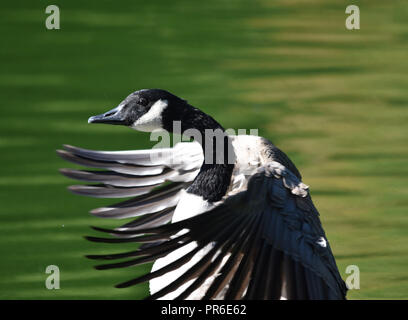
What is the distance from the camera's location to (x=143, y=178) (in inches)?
202

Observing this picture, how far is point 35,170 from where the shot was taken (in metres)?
7.64

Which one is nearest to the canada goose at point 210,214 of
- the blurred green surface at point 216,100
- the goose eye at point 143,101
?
the goose eye at point 143,101

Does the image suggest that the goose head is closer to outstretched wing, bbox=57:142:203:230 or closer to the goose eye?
the goose eye

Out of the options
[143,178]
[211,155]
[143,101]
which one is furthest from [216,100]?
[211,155]

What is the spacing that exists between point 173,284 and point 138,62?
A: 7557 millimetres

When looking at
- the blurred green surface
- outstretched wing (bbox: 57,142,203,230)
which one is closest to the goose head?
outstretched wing (bbox: 57,142,203,230)

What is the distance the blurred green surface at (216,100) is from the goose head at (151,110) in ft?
5.35

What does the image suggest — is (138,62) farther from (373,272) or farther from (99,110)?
(373,272)

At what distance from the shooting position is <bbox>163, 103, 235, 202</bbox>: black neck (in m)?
4.61

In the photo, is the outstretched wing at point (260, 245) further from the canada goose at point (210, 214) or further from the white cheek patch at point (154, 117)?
the white cheek patch at point (154, 117)

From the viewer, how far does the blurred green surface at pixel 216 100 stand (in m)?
6.36

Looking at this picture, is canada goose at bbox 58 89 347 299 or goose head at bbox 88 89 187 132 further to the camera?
goose head at bbox 88 89 187 132

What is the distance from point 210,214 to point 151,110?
1188 mm
